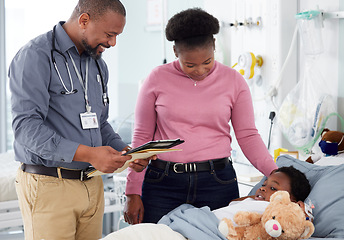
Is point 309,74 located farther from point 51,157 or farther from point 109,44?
point 51,157

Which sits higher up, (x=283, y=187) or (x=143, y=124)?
(x=143, y=124)

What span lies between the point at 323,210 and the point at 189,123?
2.01ft

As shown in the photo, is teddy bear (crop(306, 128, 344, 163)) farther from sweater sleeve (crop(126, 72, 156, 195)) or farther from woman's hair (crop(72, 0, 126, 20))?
woman's hair (crop(72, 0, 126, 20))

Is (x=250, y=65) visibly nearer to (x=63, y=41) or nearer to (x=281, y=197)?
(x=281, y=197)

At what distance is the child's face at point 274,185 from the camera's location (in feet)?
6.10

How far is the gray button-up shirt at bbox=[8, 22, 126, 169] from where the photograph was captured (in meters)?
1.56

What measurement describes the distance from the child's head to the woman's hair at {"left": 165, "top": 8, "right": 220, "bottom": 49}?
1.97ft

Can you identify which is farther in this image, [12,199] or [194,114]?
[12,199]

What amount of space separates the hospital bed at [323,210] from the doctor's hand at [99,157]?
0.22m

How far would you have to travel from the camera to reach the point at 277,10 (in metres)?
2.83

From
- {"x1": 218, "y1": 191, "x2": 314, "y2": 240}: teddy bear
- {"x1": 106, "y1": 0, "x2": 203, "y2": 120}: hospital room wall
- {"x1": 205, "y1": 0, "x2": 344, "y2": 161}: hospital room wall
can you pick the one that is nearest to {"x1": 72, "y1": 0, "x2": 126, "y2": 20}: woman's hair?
{"x1": 218, "y1": 191, "x2": 314, "y2": 240}: teddy bear

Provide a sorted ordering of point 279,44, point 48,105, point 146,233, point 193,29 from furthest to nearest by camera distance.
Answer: point 279,44 < point 193,29 < point 48,105 < point 146,233

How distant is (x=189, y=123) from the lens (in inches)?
72.6

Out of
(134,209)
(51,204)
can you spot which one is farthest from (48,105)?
(134,209)
